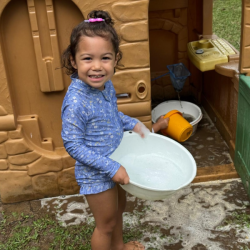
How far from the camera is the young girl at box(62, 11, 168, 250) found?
6.00 ft

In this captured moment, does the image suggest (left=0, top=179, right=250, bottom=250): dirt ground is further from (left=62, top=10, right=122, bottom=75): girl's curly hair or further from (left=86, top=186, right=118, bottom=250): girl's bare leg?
(left=62, top=10, right=122, bottom=75): girl's curly hair

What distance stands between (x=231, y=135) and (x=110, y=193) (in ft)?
6.36

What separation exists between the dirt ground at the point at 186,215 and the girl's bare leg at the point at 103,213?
0.60 m

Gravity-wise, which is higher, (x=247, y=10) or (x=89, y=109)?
(x=247, y=10)

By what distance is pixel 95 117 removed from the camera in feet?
6.33

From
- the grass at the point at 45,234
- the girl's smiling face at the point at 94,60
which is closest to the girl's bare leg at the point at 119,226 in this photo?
the grass at the point at 45,234

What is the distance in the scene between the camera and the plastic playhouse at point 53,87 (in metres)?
2.70

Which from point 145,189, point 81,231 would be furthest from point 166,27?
point 145,189

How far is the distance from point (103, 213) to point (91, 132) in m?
0.47

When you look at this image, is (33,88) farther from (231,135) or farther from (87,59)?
(231,135)

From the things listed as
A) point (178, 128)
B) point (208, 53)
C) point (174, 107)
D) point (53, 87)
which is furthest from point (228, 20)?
point (53, 87)

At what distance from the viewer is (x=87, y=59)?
1836mm

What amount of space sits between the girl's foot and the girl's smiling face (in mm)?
1222

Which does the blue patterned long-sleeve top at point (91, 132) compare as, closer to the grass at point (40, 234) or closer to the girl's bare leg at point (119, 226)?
the girl's bare leg at point (119, 226)
